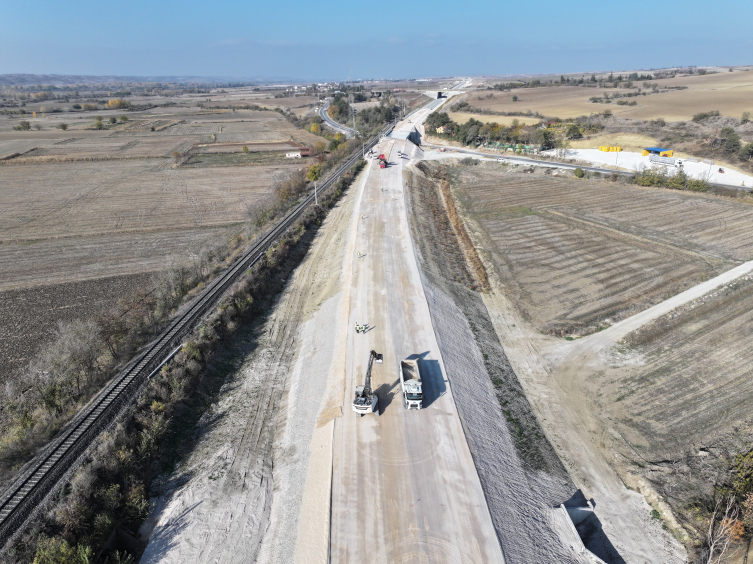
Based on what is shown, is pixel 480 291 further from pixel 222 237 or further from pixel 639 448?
pixel 222 237

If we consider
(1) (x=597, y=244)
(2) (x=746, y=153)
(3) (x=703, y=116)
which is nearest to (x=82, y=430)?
Result: (1) (x=597, y=244)

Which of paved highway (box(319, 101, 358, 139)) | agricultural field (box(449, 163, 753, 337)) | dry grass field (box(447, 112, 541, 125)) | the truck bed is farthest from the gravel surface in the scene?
dry grass field (box(447, 112, 541, 125))

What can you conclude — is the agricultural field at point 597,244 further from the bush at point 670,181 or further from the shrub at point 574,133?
the shrub at point 574,133

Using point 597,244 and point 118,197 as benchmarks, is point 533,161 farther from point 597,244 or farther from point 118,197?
point 118,197

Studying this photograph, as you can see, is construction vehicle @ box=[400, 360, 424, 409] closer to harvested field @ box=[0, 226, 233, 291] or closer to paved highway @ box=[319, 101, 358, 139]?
harvested field @ box=[0, 226, 233, 291]

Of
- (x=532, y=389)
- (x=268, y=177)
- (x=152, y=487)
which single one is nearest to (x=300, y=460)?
(x=152, y=487)

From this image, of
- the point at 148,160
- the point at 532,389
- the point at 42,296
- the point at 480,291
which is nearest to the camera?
the point at 532,389

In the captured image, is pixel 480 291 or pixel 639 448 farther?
pixel 480 291

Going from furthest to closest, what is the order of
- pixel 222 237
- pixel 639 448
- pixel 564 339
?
pixel 222 237, pixel 564 339, pixel 639 448
